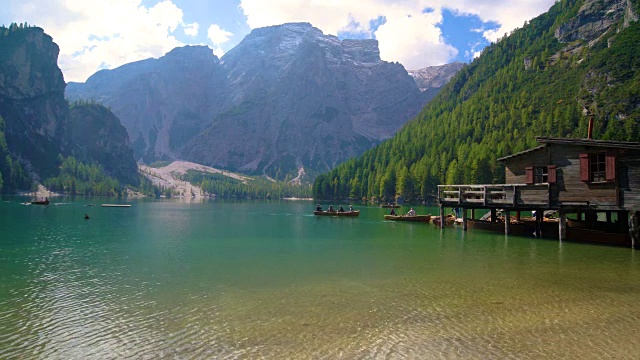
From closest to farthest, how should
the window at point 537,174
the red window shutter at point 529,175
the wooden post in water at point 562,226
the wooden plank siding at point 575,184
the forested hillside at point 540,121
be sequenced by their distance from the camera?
the wooden plank siding at point 575,184, the wooden post in water at point 562,226, the window at point 537,174, the red window shutter at point 529,175, the forested hillside at point 540,121

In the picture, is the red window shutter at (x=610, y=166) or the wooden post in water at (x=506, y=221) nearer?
the red window shutter at (x=610, y=166)

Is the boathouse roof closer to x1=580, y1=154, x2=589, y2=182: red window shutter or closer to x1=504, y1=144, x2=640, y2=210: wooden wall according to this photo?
x1=504, y1=144, x2=640, y2=210: wooden wall

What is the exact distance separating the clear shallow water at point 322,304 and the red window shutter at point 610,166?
22.3 feet

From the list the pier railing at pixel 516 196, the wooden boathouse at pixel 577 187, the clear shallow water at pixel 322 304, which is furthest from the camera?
the pier railing at pixel 516 196

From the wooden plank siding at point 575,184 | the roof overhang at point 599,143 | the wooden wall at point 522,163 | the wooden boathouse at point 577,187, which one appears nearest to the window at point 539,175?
the wooden boathouse at point 577,187

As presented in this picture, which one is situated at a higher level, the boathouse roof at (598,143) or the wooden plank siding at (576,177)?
the boathouse roof at (598,143)

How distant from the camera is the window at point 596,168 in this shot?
39625 mm

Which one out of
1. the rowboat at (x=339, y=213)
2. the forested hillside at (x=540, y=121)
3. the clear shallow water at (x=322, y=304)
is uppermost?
the forested hillside at (x=540, y=121)

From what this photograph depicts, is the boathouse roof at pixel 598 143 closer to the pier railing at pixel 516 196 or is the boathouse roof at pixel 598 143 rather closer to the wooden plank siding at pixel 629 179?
the wooden plank siding at pixel 629 179

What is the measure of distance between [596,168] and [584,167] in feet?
3.34

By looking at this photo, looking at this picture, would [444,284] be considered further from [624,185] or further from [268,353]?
Result: [624,185]

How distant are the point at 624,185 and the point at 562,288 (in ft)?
69.8

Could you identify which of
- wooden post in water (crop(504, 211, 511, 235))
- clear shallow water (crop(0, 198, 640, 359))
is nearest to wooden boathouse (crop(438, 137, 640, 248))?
wooden post in water (crop(504, 211, 511, 235))

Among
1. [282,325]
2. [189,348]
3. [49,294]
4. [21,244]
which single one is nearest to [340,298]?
[282,325]
